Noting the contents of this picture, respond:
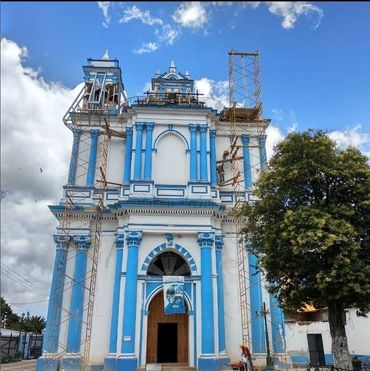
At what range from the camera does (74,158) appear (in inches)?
869

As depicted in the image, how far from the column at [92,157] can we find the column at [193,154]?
5.66 m

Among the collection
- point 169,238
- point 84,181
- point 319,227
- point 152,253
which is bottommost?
point 319,227

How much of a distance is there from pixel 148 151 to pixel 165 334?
9.76 meters

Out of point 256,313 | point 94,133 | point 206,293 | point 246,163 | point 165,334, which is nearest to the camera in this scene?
point 206,293

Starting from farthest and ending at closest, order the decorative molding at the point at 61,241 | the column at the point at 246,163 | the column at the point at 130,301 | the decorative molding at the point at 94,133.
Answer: the decorative molding at the point at 94,133
the column at the point at 246,163
the decorative molding at the point at 61,241
the column at the point at 130,301

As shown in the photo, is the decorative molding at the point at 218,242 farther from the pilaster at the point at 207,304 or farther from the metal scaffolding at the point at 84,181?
the metal scaffolding at the point at 84,181

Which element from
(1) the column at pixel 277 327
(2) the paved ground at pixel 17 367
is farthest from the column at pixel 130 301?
(1) the column at pixel 277 327

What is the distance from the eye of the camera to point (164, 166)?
21.4 metres

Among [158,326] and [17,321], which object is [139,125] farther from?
[17,321]

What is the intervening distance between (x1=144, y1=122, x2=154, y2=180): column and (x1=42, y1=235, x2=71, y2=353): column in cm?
530

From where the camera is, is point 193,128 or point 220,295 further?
point 193,128

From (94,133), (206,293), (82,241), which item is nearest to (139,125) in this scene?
(94,133)

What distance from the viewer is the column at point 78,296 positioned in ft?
57.5

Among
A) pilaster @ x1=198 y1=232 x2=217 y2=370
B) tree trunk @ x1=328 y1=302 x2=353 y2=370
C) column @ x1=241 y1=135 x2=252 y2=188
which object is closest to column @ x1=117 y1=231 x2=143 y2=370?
pilaster @ x1=198 y1=232 x2=217 y2=370
